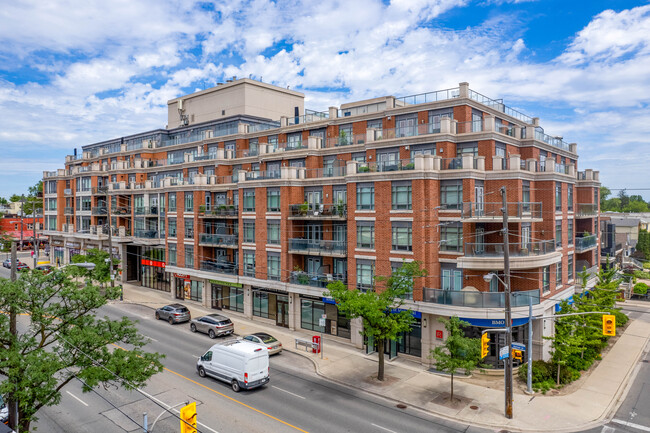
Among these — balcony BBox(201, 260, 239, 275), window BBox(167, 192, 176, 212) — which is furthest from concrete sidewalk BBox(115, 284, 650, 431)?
window BBox(167, 192, 176, 212)

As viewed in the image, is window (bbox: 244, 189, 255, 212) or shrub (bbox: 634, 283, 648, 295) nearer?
window (bbox: 244, 189, 255, 212)

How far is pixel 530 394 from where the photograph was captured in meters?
23.6

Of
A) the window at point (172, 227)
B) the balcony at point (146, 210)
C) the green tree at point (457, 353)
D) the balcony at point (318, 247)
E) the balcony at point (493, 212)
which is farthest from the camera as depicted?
the balcony at point (146, 210)

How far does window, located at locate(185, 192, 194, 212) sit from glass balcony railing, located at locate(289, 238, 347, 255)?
14.2 metres

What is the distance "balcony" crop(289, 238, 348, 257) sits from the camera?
108 ft

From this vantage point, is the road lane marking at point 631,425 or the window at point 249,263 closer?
the road lane marking at point 631,425

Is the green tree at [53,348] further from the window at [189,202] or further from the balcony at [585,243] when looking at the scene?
the balcony at [585,243]

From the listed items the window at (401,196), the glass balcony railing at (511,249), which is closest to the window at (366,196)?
the window at (401,196)

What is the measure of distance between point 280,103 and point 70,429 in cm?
4385

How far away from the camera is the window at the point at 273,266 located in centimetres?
3638

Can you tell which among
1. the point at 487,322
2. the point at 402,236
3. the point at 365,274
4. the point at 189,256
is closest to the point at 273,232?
the point at 365,274

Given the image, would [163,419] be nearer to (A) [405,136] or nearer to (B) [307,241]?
(B) [307,241]

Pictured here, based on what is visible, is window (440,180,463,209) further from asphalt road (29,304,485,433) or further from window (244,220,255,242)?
window (244,220,255,242)

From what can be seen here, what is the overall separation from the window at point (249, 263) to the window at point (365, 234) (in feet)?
37.8
